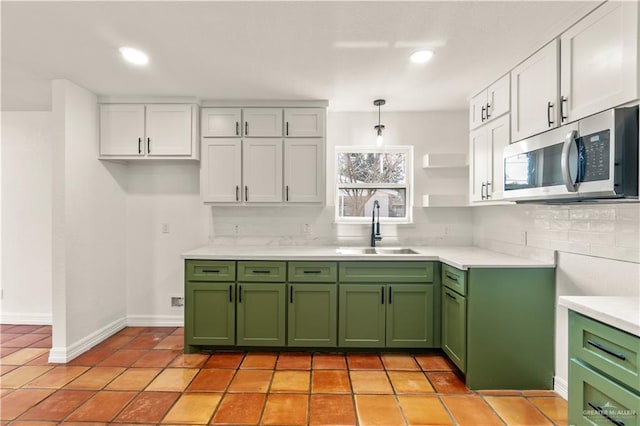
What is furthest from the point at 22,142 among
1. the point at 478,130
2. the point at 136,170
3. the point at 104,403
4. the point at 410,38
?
the point at 478,130

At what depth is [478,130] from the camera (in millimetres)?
3025

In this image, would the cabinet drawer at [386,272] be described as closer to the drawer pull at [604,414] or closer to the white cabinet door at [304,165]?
the white cabinet door at [304,165]

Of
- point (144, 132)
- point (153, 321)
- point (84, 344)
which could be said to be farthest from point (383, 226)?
point (84, 344)

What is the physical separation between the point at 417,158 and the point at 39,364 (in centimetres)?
395

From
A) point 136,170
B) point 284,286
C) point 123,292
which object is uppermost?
point 136,170

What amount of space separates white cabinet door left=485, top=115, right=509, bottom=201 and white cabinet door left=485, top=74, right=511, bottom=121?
0.20ft

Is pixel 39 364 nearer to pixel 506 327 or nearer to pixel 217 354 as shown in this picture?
pixel 217 354

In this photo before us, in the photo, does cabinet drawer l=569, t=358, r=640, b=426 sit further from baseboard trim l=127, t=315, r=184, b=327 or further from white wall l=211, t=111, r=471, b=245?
baseboard trim l=127, t=315, r=184, b=327

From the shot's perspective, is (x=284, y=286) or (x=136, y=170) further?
(x=136, y=170)

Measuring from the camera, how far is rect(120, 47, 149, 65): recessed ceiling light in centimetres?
239

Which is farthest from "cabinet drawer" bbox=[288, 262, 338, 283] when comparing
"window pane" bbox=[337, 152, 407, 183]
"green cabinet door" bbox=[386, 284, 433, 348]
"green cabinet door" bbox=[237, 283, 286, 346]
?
"window pane" bbox=[337, 152, 407, 183]

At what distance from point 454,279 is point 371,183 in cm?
151

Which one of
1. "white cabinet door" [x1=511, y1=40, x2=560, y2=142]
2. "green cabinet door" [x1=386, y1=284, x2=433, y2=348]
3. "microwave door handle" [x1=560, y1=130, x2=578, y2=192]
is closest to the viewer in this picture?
"microwave door handle" [x1=560, y1=130, x2=578, y2=192]

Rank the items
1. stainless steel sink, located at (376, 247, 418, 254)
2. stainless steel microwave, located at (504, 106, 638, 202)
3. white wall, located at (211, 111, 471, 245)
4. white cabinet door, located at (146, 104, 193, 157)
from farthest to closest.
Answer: white wall, located at (211, 111, 471, 245), stainless steel sink, located at (376, 247, 418, 254), white cabinet door, located at (146, 104, 193, 157), stainless steel microwave, located at (504, 106, 638, 202)
